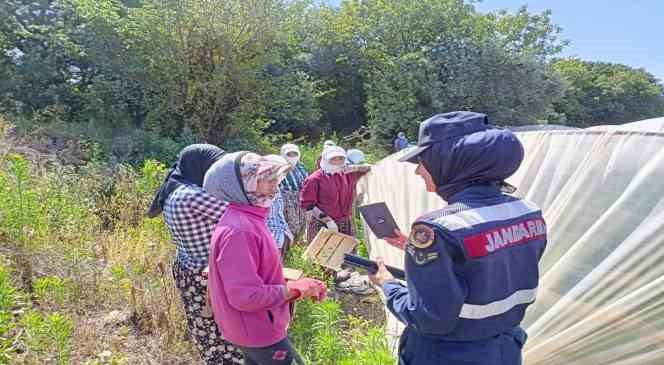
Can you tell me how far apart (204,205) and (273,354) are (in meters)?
0.80

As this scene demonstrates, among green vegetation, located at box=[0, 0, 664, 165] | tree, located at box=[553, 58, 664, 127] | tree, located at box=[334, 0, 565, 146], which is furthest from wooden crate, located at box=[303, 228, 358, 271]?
tree, located at box=[553, 58, 664, 127]

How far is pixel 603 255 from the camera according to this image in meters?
2.12

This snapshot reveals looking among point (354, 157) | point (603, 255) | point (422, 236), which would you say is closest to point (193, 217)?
point (422, 236)

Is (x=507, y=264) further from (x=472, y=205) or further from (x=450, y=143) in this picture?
(x=450, y=143)

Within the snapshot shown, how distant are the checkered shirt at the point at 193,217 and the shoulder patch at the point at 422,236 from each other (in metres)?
1.25

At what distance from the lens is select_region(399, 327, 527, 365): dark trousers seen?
141 centimetres

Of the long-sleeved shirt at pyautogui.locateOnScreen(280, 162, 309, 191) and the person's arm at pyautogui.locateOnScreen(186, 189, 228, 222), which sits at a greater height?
the person's arm at pyautogui.locateOnScreen(186, 189, 228, 222)

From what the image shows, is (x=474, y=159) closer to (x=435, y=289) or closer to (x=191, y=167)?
(x=435, y=289)

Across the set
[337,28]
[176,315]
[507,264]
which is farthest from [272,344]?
[337,28]

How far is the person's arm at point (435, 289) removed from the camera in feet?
4.17

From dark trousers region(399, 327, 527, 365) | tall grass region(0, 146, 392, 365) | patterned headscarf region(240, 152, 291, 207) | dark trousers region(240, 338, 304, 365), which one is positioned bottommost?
tall grass region(0, 146, 392, 365)

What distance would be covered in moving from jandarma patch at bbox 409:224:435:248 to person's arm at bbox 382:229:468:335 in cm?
1

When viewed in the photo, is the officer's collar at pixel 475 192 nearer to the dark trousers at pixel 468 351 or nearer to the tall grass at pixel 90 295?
the dark trousers at pixel 468 351

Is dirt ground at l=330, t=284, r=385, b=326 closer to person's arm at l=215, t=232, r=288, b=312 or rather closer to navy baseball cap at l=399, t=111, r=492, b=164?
person's arm at l=215, t=232, r=288, b=312
